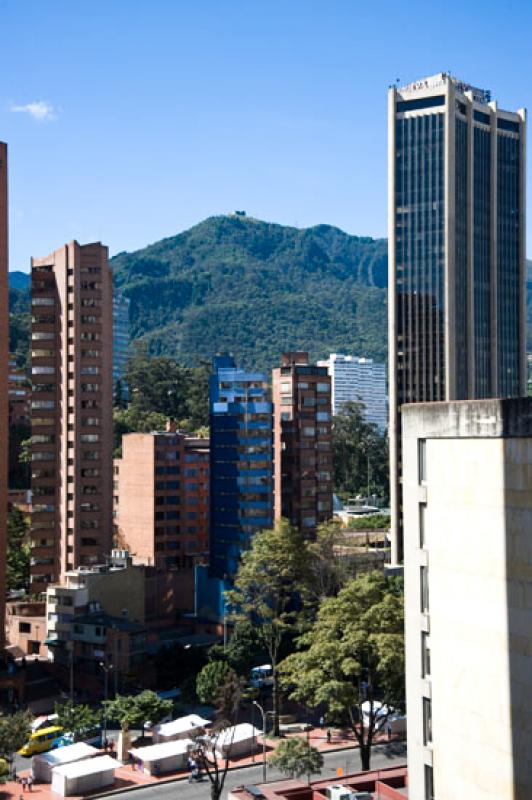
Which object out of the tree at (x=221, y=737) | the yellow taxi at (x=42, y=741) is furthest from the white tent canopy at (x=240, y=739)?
the yellow taxi at (x=42, y=741)

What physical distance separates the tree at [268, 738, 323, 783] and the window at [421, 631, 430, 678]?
19485 mm

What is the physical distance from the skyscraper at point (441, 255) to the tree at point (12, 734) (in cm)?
6021

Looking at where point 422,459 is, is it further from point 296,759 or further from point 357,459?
point 357,459

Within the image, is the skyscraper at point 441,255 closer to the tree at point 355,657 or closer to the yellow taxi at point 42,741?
the tree at point 355,657

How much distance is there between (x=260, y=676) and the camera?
71438 mm

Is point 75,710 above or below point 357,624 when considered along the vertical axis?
below

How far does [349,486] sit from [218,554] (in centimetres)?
7026

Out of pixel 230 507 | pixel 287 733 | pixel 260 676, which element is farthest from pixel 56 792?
pixel 230 507

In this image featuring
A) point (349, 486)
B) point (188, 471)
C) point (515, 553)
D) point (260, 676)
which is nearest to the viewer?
point (515, 553)

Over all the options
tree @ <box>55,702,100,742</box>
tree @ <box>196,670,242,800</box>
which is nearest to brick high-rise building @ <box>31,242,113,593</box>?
tree @ <box>55,702,100,742</box>

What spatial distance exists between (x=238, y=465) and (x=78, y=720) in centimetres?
2891

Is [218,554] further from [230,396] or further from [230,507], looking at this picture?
[230,396]

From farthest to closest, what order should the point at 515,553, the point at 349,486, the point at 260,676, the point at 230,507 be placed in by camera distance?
the point at 349,486 → the point at 230,507 → the point at 260,676 → the point at 515,553

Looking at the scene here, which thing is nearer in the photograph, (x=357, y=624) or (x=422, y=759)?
(x=422, y=759)
